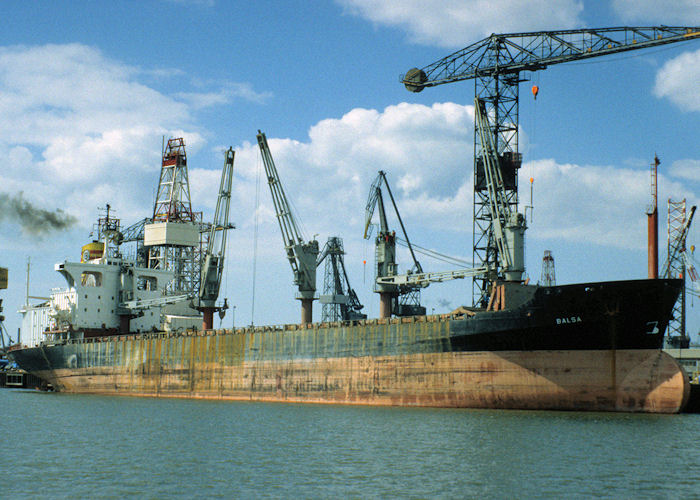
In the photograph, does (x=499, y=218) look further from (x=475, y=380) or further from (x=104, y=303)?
(x=104, y=303)

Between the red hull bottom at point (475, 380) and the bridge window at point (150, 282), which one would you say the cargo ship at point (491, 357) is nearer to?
the red hull bottom at point (475, 380)

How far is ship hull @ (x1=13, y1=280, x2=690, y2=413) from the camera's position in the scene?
35.1 metres

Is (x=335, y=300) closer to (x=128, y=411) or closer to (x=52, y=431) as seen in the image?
(x=128, y=411)

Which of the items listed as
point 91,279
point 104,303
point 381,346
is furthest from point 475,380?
point 91,279

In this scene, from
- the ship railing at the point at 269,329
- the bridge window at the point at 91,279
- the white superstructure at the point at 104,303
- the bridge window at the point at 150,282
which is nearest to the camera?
the ship railing at the point at 269,329

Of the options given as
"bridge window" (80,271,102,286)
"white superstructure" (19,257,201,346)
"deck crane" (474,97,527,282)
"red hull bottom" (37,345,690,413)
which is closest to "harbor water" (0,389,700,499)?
"red hull bottom" (37,345,690,413)

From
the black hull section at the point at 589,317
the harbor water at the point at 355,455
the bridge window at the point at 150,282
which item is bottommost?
the harbor water at the point at 355,455

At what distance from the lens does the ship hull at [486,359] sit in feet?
115

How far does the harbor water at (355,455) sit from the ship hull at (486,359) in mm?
1415

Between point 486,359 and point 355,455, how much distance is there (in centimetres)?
1411

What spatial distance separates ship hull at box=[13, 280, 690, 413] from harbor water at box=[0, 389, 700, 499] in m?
1.42

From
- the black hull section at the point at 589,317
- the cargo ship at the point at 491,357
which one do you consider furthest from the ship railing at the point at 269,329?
the black hull section at the point at 589,317

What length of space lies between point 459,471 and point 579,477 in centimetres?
333

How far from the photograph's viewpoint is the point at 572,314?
35.7 m
